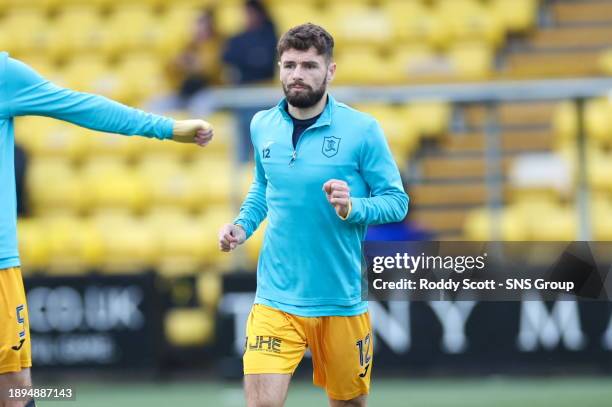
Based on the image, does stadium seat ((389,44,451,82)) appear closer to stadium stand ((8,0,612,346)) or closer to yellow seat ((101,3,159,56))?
stadium stand ((8,0,612,346))

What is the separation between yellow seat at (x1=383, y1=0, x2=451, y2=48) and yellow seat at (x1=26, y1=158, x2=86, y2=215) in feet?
11.2

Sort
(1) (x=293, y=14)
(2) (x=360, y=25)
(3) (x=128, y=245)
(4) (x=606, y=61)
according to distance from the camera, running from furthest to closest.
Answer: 1. (1) (x=293, y=14)
2. (2) (x=360, y=25)
3. (4) (x=606, y=61)
4. (3) (x=128, y=245)

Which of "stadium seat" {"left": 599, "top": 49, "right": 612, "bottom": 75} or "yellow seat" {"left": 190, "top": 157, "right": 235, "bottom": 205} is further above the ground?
"stadium seat" {"left": 599, "top": 49, "right": 612, "bottom": 75}

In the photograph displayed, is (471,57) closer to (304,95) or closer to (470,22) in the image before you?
(470,22)

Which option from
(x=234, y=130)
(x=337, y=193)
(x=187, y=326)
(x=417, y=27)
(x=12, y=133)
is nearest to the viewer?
(x=337, y=193)

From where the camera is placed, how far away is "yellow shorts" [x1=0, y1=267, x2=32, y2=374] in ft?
16.8

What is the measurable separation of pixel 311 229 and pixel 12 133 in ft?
4.41

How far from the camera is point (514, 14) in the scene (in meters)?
12.2

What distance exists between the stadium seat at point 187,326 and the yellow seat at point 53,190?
6.02 ft

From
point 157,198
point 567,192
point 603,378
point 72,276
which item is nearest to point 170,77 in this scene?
point 157,198

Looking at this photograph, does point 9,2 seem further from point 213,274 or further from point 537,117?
point 537,117

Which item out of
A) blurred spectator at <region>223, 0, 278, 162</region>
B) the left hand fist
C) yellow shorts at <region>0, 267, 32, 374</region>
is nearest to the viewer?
the left hand fist

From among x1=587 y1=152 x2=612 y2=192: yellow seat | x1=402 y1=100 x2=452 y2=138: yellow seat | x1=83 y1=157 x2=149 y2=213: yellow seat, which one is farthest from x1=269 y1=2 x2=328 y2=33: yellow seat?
x1=587 y1=152 x2=612 y2=192: yellow seat

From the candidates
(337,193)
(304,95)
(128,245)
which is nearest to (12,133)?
(304,95)
